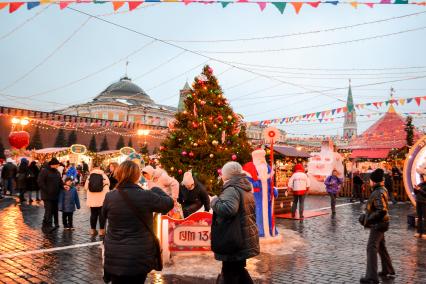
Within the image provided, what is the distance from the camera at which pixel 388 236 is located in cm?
934

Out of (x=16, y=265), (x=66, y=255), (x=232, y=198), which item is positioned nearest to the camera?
(x=232, y=198)

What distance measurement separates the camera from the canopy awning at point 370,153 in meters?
32.1

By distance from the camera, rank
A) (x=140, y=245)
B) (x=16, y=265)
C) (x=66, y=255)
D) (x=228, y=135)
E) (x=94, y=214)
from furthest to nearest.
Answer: (x=228, y=135) < (x=94, y=214) < (x=66, y=255) < (x=16, y=265) < (x=140, y=245)

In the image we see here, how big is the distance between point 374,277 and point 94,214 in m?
6.10

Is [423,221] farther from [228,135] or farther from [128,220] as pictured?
[128,220]

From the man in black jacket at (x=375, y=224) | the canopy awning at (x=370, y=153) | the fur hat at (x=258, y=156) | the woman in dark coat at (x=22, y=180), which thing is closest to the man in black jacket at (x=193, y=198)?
the fur hat at (x=258, y=156)

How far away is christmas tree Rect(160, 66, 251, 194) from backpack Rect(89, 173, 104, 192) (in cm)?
208

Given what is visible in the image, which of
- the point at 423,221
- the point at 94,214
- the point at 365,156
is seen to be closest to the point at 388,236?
the point at 423,221

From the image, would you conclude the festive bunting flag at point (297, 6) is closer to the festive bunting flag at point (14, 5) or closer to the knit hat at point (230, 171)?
the knit hat at point (230, 171)

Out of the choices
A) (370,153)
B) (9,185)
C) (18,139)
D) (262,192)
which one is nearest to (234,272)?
(262,192)

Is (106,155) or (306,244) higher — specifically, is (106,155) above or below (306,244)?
above

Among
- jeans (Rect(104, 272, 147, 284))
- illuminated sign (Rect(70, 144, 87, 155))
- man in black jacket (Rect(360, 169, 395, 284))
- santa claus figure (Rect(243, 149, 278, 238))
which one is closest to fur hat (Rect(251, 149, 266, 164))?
santa claus figure (Rect(243, 149, 278, 238))

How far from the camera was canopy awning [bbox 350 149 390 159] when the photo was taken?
32.1 m

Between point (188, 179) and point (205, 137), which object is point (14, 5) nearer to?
point (188, 179)
